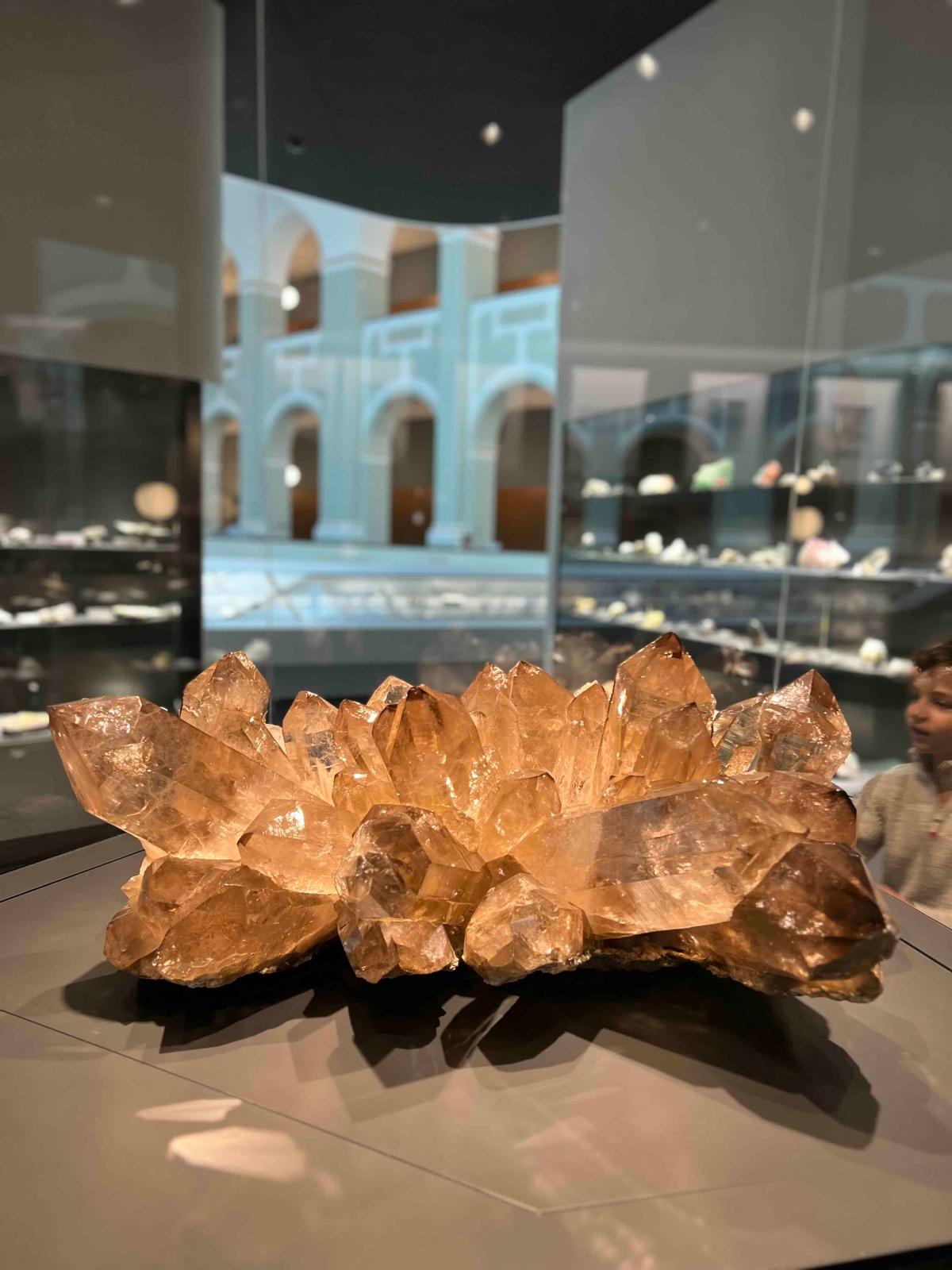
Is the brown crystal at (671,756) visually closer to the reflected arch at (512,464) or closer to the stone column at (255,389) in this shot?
the stone column at (255,389)

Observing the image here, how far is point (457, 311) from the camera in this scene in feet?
22.0

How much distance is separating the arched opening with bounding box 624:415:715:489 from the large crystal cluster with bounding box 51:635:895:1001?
3310 millimetres

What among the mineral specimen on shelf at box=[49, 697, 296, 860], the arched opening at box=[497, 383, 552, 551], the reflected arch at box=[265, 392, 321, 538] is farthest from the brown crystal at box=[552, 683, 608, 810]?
the arched opening at box=[497, 383, 552, 551]

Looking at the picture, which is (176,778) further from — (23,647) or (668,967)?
(23,647)

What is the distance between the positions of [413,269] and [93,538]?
4078 millimetres

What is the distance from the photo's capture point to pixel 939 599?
3.24 metres

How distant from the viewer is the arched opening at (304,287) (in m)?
5.77

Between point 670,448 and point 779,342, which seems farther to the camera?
point 670,448

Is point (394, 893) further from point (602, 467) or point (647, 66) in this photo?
point (647, 66)

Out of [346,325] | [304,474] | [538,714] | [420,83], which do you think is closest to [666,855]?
[538,714]

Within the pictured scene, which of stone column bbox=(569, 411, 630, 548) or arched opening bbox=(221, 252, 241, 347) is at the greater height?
arched opening bbox=(221, 252, 241, 347)

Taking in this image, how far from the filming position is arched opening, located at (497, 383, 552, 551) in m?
7.26

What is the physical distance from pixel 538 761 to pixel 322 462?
21.3 feet

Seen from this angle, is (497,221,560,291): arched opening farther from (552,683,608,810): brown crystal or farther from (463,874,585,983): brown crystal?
(463,874,585,983): brown crystal
